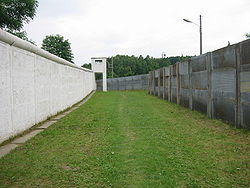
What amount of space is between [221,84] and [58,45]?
57217 mm

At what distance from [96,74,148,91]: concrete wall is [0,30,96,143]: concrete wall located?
1151 inches

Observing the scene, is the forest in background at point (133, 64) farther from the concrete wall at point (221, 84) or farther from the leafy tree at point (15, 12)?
the concrete wall at point (221, 84)

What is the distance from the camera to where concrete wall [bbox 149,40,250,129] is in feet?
24.7

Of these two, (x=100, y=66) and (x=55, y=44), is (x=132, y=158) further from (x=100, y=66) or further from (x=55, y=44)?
(x=55, y=44)

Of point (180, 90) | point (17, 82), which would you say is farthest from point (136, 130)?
point (180, 90)

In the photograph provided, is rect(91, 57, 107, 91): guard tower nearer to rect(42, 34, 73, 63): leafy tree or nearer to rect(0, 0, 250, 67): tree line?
rect(0, 0, 250, 67): tree line

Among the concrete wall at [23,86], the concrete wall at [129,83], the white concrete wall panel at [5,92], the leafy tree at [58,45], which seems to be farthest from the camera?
the leafy tree at [58,45]

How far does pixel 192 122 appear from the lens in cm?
935

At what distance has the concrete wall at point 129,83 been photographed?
40.8 metres

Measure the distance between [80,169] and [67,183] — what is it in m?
0.58

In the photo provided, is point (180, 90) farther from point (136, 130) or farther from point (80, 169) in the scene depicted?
point (80, 169)

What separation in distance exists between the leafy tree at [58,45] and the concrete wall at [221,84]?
50542mm

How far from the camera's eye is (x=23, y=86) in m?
7.69

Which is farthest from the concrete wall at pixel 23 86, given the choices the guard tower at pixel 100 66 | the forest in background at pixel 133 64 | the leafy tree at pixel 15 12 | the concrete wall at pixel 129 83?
the forest in background at pixel 133 64
